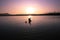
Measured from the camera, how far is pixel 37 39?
432 centimetres

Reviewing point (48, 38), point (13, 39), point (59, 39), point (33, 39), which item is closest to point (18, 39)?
point (13, 39)

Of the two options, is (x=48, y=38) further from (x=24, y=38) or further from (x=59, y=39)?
(x=24, y=38)

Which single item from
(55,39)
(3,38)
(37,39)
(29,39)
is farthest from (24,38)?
(55,39)

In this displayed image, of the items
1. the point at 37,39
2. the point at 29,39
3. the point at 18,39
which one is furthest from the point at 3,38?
the point at 37,39

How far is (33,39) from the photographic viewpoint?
14.3 feet

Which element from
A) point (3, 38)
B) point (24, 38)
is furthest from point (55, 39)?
point (3, 38)

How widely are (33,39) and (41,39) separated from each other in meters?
0.28

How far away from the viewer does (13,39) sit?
4.28 m

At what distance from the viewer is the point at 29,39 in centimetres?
434

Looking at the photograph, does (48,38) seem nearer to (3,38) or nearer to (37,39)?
(37,39)

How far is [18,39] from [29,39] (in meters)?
0.37

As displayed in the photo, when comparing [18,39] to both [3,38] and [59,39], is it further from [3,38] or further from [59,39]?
[59,39]

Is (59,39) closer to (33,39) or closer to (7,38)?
(33,39)

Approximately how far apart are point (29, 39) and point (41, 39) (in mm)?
404
